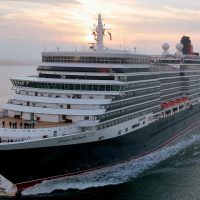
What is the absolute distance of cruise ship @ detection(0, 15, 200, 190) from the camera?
26234 millimetres

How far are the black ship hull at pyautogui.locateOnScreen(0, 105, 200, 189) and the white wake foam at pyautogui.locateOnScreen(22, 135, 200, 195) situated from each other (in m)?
0.60

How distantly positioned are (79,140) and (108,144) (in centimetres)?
310

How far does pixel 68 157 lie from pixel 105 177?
4487 mm

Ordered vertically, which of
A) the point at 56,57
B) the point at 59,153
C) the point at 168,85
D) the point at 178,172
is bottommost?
the point at 178,172

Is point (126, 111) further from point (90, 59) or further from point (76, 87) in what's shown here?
point (90, 59)

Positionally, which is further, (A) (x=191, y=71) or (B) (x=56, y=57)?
(A) (x=191, y=71)

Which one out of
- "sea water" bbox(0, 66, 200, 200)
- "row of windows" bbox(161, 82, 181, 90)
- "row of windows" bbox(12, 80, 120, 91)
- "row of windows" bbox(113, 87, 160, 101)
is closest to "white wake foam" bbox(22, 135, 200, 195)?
"sea water" bbox(0, 66, 200, 200)

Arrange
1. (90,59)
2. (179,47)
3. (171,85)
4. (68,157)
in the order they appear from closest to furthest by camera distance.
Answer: (68,157), (90,59), (171,85), (179,47)

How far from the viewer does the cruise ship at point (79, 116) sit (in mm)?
26234

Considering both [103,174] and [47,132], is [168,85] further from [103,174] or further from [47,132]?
[47,132]

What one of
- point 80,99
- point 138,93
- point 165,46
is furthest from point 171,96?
point 80,99

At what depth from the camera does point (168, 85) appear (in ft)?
146

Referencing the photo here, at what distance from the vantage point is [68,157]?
2738cm

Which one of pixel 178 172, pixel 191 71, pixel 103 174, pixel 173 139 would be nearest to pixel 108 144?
pixel 103 174
